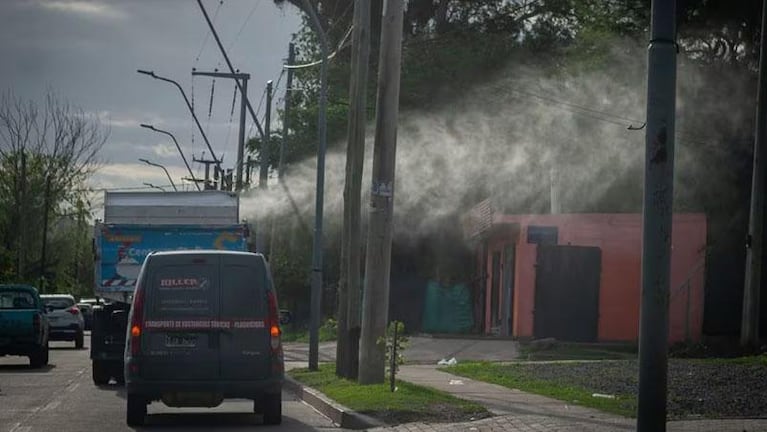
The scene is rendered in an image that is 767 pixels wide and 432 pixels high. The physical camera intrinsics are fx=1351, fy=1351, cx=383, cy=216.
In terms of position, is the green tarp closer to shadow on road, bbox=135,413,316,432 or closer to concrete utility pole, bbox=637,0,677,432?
shadow on road, bbox=135,413,316,432

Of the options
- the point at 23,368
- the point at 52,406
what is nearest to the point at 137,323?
the point at 52,406

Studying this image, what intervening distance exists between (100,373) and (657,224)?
1486 centimetres

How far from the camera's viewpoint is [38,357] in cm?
2802

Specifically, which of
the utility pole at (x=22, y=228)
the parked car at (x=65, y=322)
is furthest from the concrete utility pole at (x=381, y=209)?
the utility pole at (x=22, y=228)

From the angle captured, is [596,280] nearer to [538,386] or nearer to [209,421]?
[538,386]

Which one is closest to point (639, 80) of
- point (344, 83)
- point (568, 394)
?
point (344, 83)

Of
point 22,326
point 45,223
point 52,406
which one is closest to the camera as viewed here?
point 52,406

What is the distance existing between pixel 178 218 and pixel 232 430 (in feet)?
34.8

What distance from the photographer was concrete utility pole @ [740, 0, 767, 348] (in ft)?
81.7

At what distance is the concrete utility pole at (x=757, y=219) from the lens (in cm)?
2489

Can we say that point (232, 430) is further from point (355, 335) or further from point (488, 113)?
point (488, 113)

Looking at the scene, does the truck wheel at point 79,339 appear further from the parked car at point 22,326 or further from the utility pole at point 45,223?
the utility pole at point 45,223

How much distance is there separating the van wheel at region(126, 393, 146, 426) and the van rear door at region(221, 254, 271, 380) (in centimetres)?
107

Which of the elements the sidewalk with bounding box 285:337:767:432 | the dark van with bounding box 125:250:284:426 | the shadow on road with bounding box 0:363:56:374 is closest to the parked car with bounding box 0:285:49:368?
the shadow on road with bounding box 0:363:56:374
